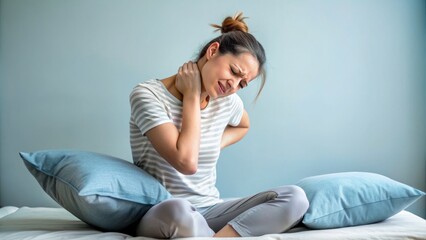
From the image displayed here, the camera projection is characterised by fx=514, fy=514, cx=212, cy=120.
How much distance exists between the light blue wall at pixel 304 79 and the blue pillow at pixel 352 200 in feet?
2.14

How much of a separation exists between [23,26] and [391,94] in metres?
1.68

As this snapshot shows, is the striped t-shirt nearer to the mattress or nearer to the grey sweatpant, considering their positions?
the grey sweatpant

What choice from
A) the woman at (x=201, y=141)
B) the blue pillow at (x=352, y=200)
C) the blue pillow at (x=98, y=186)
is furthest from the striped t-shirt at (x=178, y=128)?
the blue pillow at (x=352, y=200)

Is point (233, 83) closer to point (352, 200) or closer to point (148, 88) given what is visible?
point (148, 88)

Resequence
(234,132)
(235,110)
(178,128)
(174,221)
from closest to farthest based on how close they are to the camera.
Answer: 1. (174,221)
2. (178,128)
3. (235,110)
4. (234,132)

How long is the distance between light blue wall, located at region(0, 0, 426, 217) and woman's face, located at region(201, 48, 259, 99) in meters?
0.67

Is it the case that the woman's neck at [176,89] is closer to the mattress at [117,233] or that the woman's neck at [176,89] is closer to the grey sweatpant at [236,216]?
the grey sweatpant at [236,216]

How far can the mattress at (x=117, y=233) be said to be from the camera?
1.32 metres

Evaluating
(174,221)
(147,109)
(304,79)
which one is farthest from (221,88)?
(304,79)

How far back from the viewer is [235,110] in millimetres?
1923

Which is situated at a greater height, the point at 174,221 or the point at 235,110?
the point at 235,110

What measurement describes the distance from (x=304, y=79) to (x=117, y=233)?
4.02ft

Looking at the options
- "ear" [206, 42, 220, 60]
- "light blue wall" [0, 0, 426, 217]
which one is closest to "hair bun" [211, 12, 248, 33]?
"ear" [206, 42, 220, 60]

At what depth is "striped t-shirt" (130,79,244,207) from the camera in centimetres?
157
